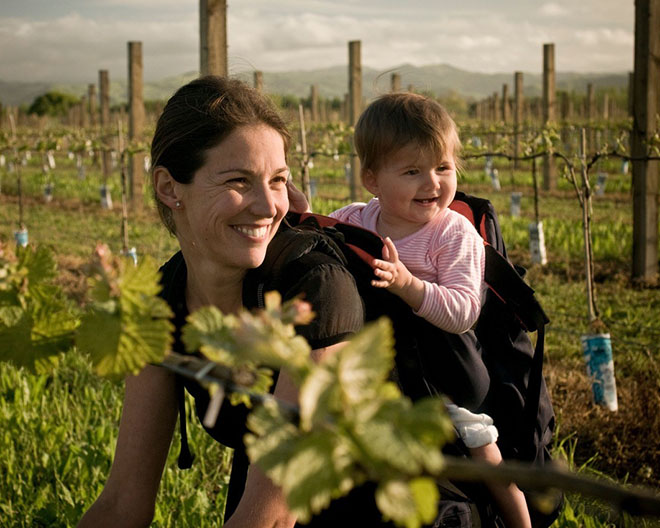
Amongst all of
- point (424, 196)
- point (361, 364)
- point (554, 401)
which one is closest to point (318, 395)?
point (361, 364)

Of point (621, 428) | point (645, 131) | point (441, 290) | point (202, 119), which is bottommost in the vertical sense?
point (621, 428)

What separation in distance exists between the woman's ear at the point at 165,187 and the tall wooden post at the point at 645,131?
5.61 metres

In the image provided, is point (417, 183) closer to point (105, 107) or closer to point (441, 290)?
point (441, 290)

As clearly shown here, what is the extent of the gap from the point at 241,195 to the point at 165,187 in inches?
9.2

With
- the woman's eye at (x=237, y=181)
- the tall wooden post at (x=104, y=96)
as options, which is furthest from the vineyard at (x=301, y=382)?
the tall wooden post at (x=104, y=96)

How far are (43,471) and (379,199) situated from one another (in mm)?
1844

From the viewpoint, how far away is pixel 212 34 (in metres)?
5.27

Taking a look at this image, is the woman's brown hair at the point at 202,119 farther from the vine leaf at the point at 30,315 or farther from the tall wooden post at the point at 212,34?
the tall wooden post at the point at 212,34

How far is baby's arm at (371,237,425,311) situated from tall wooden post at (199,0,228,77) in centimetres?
407

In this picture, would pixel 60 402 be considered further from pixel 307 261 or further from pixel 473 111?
pixel 473 111

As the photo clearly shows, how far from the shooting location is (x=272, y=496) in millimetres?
1300

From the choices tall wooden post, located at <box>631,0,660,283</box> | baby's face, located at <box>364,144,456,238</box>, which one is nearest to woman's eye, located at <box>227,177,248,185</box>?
baby's face, located at <box>364,144,456,238</box>

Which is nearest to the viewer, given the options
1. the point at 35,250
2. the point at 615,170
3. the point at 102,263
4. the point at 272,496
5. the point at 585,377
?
the point at 102,263

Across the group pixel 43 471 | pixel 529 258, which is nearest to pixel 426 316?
pixel 43 471
